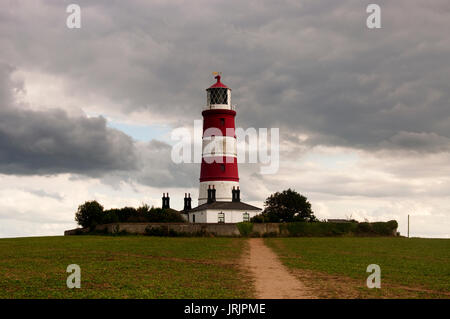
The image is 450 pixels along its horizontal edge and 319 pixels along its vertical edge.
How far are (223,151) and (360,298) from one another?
5006 cm

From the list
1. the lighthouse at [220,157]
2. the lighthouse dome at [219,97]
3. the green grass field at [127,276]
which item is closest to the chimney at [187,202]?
the lighthouse at [220,157]

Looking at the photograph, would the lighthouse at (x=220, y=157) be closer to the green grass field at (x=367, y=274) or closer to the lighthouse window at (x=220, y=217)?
the lighthouse window at (x=220, y=217)

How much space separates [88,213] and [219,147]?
745 inches

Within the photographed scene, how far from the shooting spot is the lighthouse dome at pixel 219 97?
66312mm

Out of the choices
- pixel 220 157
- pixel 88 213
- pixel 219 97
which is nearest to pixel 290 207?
pixel 220 157

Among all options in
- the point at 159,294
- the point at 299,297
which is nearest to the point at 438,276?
the point at 299,297

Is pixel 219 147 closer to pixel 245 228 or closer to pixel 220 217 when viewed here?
pixel 220 217

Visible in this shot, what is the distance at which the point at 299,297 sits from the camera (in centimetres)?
1527

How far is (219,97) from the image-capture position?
66500 millimetres

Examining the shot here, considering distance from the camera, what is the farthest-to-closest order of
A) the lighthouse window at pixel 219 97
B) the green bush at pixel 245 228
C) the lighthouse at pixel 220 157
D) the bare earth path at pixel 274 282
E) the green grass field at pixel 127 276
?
the lighthouse window at pixel 219 97, the lighthouse at pixel 220 157, the green bush at pixel 245 228, the green grass field at pixel 127 276, the bare earth path at pixel 274 282

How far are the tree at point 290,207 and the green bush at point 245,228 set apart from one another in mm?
7624

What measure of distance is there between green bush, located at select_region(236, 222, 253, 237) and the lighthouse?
747 centimetres

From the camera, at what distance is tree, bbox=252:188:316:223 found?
212 feet
